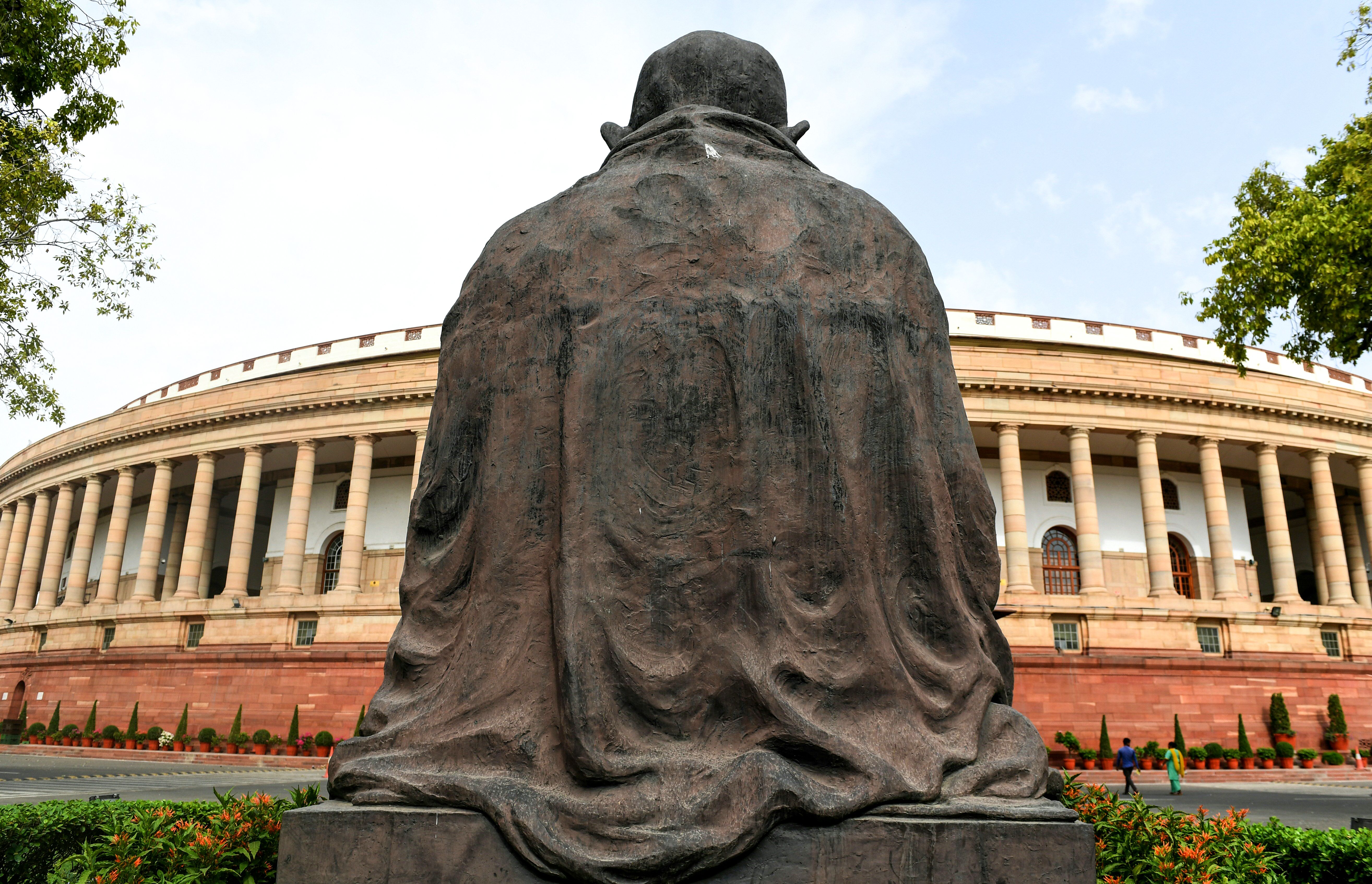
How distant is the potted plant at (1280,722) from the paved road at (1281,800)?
4.69 meters

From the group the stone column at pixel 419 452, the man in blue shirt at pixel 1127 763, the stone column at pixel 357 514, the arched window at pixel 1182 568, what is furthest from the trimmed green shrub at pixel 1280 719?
the stone column at pixel 357 514

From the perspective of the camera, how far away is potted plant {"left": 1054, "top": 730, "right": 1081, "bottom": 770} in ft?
83.9

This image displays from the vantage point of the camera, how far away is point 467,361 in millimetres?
2848

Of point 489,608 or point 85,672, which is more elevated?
point 85,672

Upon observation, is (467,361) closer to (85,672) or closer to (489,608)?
(489,608)

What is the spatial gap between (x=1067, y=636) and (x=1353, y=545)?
65.7 ft

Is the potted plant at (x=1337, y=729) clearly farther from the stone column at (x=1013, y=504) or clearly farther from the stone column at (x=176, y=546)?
the stone column at (x=176, y=546)

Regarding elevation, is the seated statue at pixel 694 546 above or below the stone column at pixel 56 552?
below

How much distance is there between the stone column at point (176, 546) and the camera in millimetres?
42531

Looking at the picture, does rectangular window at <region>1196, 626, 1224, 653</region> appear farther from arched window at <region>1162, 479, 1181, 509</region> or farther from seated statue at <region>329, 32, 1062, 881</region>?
seated statue at <region>329, 32, 1062, 881</region>

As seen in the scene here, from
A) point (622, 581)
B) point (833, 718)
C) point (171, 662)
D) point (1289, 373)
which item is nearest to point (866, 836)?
point (833, 718)

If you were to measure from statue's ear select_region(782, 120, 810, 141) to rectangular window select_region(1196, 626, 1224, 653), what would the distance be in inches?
1384

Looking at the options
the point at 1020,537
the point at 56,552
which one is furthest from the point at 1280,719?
the point at 56,552

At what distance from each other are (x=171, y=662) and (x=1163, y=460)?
40.0 metres
